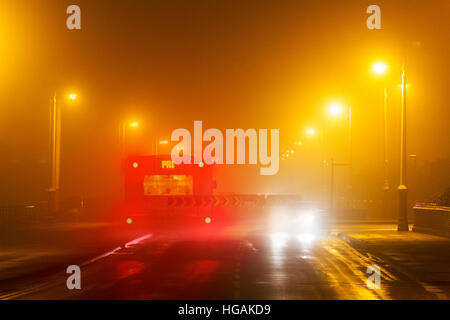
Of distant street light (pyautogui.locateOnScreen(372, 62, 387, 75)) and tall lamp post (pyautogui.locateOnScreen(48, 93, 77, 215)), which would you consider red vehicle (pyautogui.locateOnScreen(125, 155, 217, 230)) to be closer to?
tall lamp post (pyautogui.locateOnScreen(48, 93, 77, 215))

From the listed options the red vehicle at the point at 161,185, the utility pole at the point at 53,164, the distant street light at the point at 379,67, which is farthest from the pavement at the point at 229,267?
the utility pole at the point at 53,164

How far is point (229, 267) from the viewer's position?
1862cm

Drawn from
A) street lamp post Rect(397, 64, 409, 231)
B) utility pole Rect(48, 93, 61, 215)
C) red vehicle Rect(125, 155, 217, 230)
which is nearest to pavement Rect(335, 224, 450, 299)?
street lamp post Rect(397, 64, 409, 231)

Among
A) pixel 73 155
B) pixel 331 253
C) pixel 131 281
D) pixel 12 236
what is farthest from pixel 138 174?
pixel 73 155

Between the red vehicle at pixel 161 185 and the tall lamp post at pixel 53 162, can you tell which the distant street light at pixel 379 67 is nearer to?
the red vehicle at pixel 161 185

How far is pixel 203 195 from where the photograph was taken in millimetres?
40531

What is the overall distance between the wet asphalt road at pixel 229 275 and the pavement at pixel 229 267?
19 mm

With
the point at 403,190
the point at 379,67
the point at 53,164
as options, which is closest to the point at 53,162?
the point at 53,164

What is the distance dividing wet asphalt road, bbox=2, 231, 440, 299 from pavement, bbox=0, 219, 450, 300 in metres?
0.02

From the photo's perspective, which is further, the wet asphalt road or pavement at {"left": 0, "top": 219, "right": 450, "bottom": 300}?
pavement at {"left": 0, "top": 219, "right": 450, "bottom": 300}

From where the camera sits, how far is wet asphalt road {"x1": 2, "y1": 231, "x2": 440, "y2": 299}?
13883mm

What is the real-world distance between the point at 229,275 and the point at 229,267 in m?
1.72

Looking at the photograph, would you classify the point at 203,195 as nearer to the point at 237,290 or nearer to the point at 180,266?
the point at 180,266

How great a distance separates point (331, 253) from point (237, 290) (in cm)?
917
